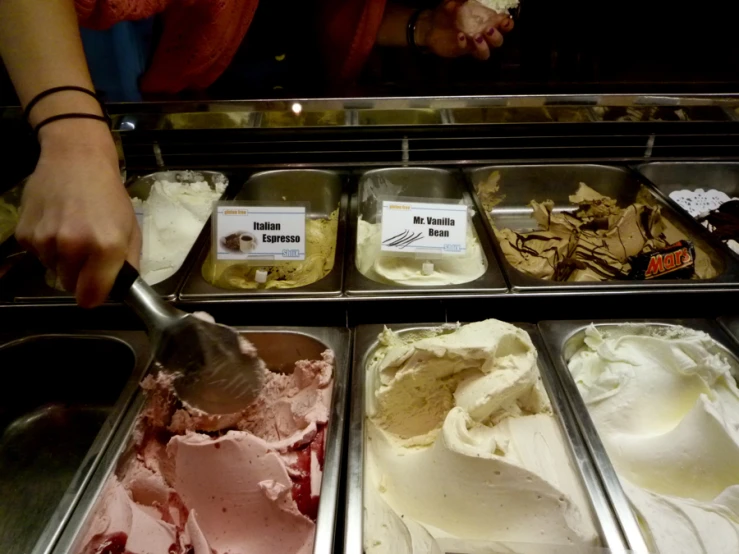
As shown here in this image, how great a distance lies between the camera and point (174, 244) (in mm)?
1860

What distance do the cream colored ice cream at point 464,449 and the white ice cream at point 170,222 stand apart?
850mm

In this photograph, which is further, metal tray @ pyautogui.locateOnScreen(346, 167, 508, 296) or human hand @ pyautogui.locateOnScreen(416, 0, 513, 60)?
human hand @ pyautogui.locateOnScreen(416, 0, 513, 60)

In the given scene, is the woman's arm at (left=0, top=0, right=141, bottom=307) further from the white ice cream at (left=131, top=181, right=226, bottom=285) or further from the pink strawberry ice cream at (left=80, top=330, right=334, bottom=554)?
the white ice cream at (left=131, top=181, right=226, bottom=285)

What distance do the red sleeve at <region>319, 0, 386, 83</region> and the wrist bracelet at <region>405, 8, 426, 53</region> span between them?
146 mm

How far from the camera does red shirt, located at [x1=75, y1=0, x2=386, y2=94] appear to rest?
1826mm

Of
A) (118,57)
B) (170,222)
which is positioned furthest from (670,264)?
(118,57)

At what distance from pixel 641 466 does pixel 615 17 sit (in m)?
2.02

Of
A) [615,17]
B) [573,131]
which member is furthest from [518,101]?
[615,17]

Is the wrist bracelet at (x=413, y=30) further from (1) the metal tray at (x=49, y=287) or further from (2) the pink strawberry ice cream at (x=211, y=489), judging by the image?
(2) the pink strawberry ice cream at (x=211, y=489)

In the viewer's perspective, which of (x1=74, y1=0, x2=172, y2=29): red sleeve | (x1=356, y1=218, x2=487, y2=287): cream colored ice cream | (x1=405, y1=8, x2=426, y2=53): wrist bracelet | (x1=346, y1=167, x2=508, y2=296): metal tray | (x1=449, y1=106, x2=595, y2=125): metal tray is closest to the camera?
(x1=74, y1=0, x2=172, y2=29): red sleeve

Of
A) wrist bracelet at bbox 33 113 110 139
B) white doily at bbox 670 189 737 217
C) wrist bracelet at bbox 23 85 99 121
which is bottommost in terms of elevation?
white doily at bbox 670 189 737 217

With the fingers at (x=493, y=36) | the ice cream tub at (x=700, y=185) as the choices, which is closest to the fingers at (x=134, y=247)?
the fingers at (x=493, y=36)

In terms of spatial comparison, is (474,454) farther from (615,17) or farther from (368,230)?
(615,17)

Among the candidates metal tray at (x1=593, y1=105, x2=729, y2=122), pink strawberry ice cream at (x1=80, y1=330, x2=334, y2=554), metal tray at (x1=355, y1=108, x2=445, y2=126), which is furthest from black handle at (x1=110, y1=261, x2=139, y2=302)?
metal tray at (x1=593, y1=105, x2=729, y2=122)
